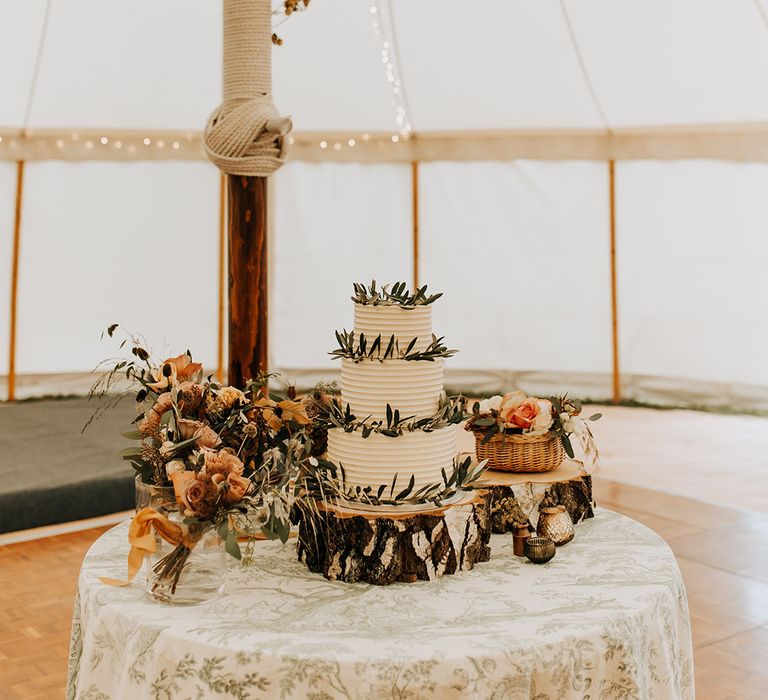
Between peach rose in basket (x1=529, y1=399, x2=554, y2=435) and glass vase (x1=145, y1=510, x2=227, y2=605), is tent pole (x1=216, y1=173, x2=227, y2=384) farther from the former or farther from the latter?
glass vase (x1=145, y1=510, x2=227, y2=605)

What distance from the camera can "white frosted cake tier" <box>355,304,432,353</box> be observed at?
1.54 meters

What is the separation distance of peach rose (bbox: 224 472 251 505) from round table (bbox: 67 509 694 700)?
17cm

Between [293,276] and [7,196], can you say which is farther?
[293,276]

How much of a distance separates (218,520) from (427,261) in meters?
5.62

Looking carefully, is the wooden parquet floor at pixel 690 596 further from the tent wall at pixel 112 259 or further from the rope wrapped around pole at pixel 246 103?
the tent wall at pixel 112 259

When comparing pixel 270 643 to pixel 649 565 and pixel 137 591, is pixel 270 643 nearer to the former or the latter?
pixel 137 591

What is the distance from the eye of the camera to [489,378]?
682 cm

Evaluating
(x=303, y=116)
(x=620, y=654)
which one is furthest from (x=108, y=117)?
(x=620, y=654)

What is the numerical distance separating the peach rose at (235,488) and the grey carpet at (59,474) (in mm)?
2330

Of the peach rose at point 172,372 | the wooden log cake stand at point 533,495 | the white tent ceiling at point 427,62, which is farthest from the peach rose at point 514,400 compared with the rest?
the white tent ceiling at point 427,62

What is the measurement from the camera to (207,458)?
133 cm

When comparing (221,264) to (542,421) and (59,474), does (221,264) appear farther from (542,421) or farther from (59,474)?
(542,421)

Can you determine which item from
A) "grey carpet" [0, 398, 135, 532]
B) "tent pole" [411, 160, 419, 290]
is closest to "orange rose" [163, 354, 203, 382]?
"grey carpet" [0, 398, 135, 532]

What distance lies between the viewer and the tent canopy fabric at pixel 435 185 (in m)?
5.43
